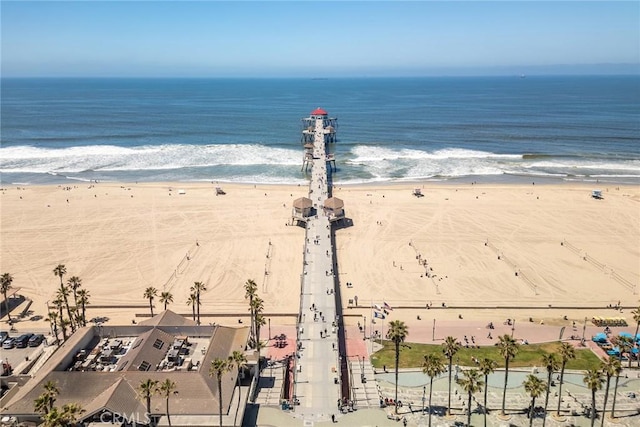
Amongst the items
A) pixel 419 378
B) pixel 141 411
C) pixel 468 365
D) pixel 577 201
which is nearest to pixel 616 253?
pixel 577 201

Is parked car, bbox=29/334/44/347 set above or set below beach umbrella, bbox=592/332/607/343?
below

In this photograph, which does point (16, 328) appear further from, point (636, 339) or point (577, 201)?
point (577, 201)

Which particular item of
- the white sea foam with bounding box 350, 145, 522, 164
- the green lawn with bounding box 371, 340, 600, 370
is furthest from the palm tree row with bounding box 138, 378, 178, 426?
the white sea foam with bounding box 350, 145, 522, 164

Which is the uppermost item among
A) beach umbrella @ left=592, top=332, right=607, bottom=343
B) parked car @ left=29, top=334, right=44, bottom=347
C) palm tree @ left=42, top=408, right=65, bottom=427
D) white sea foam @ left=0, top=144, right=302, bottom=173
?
white sea foam @ left=0, top=144, right=302, bottom=173

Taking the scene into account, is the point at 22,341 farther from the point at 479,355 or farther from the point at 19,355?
the point at 479,355

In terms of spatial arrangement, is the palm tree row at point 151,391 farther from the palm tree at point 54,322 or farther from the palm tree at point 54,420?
the palm tree at point 54,322

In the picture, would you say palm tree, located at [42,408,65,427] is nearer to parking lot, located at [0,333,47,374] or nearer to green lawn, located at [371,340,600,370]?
parking lot, located at [0,333,47,374]

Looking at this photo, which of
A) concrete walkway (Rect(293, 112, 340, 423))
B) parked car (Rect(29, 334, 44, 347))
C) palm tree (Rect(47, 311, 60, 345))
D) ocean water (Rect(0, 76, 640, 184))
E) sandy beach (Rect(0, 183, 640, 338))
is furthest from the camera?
ocean water (Rect(0, 76, 640, 184))
